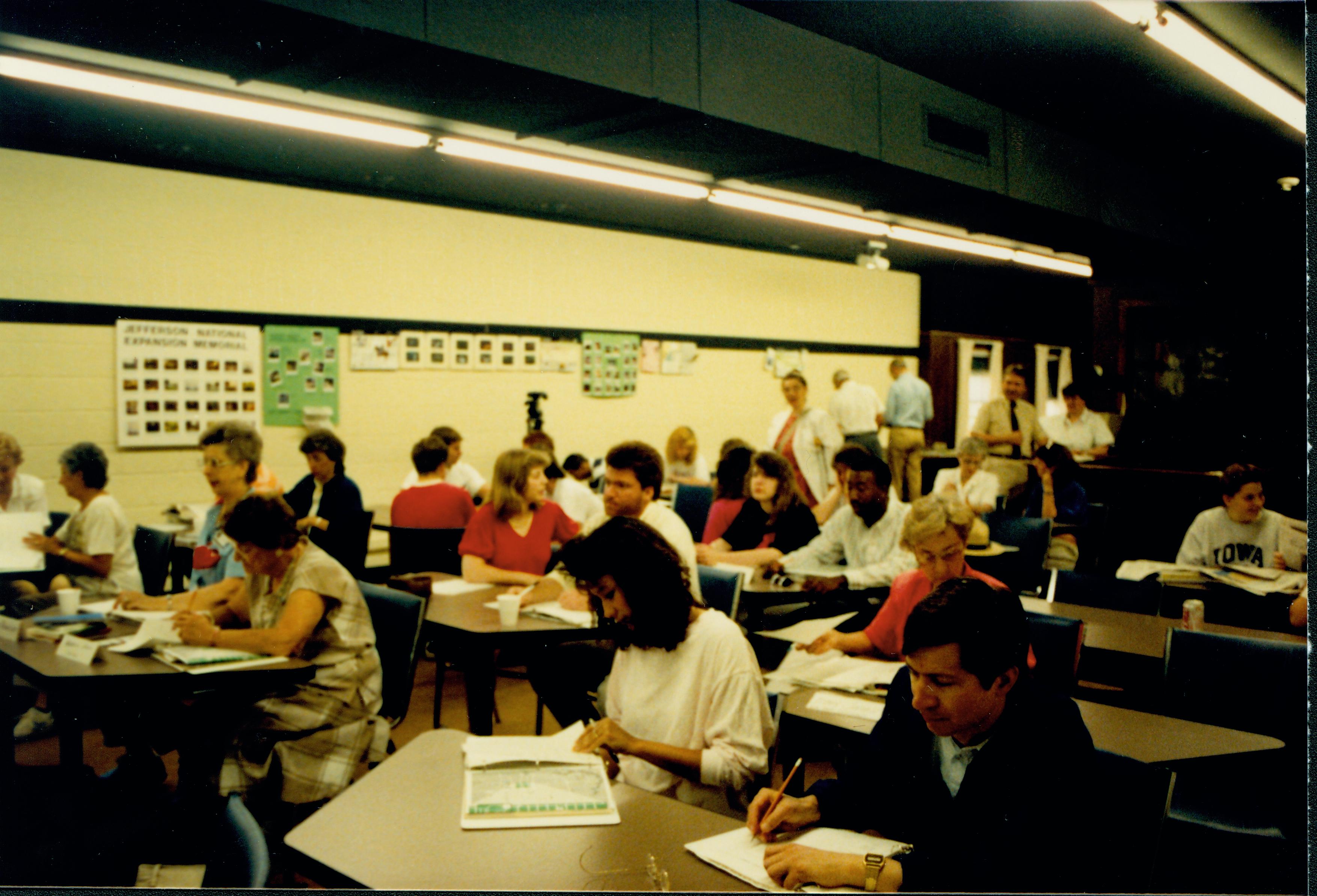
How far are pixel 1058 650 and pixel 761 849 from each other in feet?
5.99

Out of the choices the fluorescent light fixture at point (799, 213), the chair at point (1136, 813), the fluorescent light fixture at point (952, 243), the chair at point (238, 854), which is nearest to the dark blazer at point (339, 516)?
the fluorescent light fixture at point (799, 213)

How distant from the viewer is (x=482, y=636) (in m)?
3.58

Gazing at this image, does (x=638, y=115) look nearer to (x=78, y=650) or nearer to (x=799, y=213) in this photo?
(x=799, y=213)

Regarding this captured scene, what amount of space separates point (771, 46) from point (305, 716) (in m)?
4.00

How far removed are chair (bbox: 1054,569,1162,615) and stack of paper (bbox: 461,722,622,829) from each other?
2.80 meters

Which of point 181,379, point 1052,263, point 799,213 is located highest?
point 1052,263

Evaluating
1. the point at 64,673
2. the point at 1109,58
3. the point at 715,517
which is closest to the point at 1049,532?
the point at 715,517

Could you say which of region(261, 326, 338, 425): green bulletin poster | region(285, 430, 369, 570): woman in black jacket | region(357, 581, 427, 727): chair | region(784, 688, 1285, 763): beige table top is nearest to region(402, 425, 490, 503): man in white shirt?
region(285, 430, 369, 570): woman in black jacket

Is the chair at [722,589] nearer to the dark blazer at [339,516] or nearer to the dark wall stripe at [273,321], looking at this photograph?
the dark blazer at [339,516]

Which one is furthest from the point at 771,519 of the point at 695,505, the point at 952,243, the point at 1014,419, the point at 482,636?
the point at 952,243

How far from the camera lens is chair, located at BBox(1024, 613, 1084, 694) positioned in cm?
320

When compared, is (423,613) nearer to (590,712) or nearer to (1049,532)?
(590,712)

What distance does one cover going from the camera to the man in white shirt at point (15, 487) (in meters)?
5.03

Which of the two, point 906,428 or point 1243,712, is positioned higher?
point 906,428
